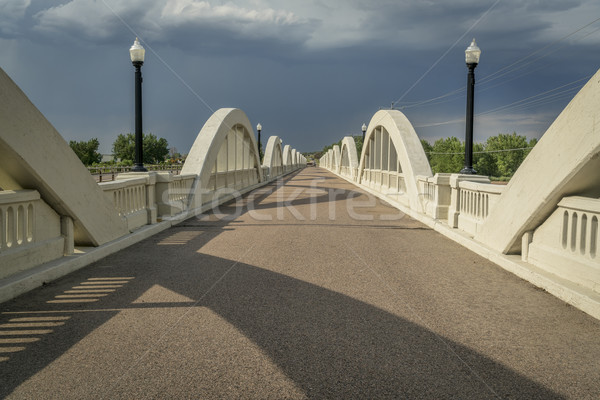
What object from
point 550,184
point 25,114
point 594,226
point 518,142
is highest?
point 518,142

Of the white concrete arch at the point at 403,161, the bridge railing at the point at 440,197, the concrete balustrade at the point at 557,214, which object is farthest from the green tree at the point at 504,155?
the concrete balustrade at the point at 557,214

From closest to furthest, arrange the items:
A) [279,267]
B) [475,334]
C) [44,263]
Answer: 1. [475,334]
2. [44,263]
3. [279,267]

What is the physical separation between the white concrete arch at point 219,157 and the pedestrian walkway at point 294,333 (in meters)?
7.47

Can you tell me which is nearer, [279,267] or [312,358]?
[312,358]

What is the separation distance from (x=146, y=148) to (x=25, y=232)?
108m

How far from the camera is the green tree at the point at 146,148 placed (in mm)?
97438

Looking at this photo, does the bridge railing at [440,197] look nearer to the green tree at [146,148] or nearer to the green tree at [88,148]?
the green tree at [88,148]

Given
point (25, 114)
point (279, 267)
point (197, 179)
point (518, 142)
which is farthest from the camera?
point (518, 142)

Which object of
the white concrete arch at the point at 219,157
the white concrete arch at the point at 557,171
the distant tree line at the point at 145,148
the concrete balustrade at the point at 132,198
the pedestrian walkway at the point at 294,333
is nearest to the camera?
the pedestrian walkway at the point at 294,333

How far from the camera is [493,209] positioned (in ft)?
23.9

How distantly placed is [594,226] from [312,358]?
375 cm

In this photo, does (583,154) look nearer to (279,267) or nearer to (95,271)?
(279,267)

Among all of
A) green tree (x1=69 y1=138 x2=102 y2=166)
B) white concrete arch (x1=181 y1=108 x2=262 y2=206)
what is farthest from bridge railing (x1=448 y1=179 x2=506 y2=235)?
green tree (x1=69 y1=138 x2=102 y2=166)

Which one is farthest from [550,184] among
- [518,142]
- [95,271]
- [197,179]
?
[518,142]
